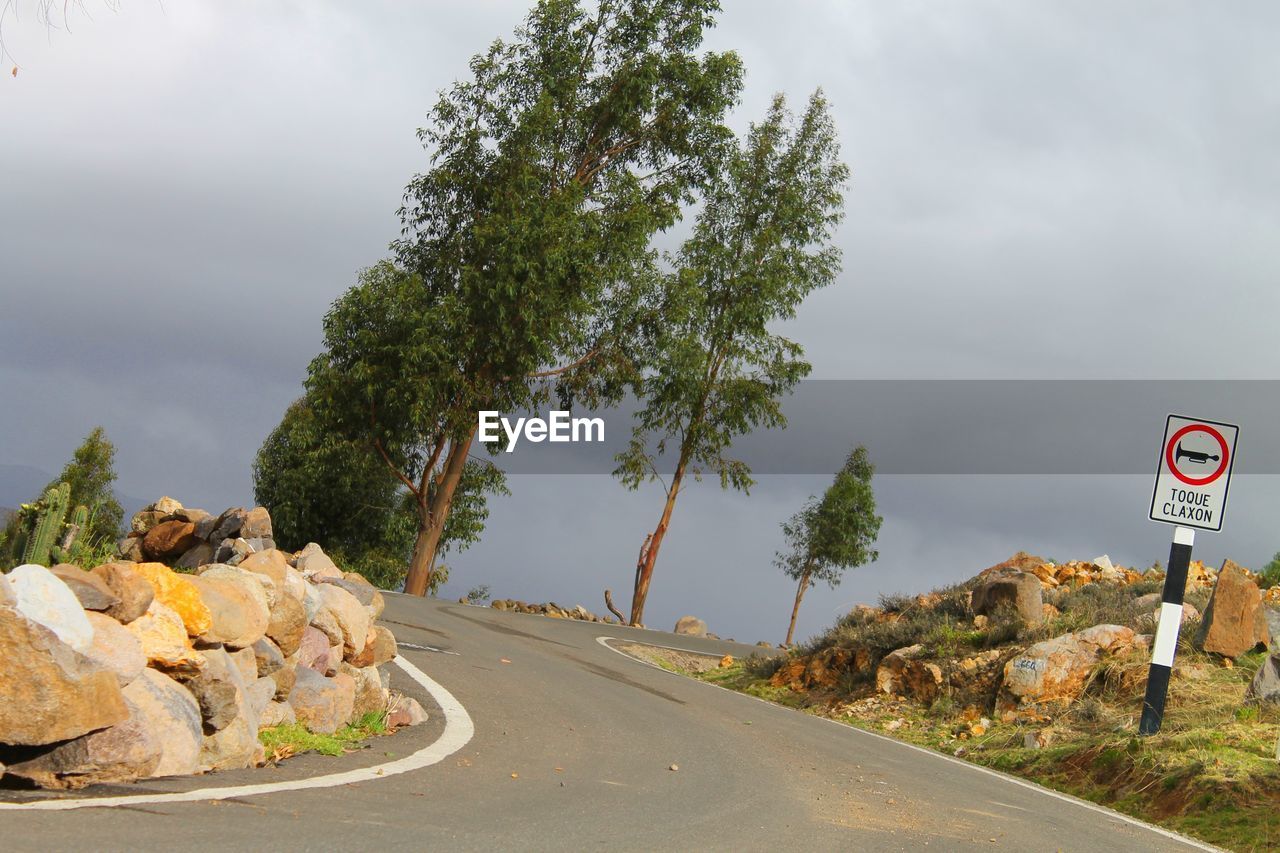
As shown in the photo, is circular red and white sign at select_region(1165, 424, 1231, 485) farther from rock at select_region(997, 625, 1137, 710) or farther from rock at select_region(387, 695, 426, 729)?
rock at select_region(387, 695, 426, 729)

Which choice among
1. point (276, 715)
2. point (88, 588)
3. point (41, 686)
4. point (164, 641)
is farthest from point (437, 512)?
point (41, 686)

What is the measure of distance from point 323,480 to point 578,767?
31.7 m

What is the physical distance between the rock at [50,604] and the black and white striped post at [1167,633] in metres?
9.74

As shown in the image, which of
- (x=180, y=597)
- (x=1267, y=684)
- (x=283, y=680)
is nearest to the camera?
(x=180, y=597)

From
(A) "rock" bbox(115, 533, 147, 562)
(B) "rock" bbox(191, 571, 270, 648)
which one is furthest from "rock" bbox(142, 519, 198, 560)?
(B) "rock" bbox(191, 571, 270, 648)

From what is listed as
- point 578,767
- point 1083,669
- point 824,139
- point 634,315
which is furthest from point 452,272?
point 578,767

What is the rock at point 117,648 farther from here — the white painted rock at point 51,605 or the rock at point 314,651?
the rock at point 314,651

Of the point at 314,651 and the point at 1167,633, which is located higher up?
the point at 1167,633

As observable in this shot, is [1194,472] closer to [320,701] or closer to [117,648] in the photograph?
[320,701]

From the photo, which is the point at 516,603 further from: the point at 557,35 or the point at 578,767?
the point at 578,767

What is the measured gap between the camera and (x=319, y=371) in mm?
32438

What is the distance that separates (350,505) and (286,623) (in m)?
32.5

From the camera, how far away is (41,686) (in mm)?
5488

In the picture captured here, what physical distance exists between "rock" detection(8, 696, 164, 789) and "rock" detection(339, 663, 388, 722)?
2868 mm
